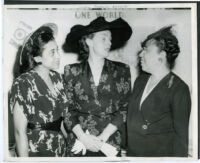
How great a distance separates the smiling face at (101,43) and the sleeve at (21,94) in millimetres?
240

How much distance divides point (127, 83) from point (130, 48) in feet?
0.37

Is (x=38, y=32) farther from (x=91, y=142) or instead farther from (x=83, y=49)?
(x=91, y=142)

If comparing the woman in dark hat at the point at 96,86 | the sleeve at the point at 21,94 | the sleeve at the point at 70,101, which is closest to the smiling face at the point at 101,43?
the woman in dark hat at the point at 96,86

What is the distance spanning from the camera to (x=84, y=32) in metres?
1.07

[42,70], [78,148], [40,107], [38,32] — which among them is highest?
[38,32]

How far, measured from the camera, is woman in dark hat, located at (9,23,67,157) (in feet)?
3.46

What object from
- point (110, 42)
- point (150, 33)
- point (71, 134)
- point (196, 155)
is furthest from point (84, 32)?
point (196, 155)

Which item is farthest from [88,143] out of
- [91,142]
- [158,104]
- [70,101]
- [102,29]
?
[102,29]

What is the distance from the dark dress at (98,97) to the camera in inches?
41.9

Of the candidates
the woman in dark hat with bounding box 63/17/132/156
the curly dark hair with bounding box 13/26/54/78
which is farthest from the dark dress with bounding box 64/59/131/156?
the curly dark hair with bounding box 13/26/54/78

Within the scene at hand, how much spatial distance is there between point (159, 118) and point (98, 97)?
0.21 metres

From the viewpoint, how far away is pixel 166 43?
1.08m

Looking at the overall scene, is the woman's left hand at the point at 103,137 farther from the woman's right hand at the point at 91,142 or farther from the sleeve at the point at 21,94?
the sleeve at the point at 21,94

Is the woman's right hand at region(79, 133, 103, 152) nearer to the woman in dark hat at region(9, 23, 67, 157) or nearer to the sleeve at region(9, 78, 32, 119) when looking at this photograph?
the woman in dark hat at region(9, 23, 67, 157)
